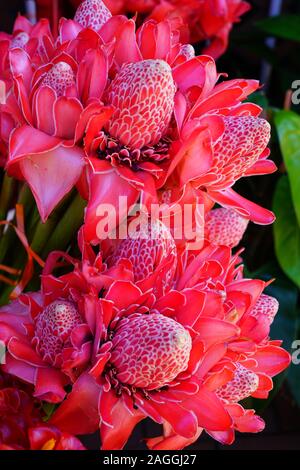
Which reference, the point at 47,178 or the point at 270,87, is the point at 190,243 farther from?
the point at 270,87

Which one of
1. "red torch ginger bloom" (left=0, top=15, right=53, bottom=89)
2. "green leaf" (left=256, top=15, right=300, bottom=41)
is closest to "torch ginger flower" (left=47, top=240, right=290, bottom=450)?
"red torch ginger bloom" (left=0, top=15, right=53, bottom=89)

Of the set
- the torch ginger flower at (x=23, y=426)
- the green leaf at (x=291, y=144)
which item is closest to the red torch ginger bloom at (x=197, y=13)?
the green leaf at (x=291, y=144)

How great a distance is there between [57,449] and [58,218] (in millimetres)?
146

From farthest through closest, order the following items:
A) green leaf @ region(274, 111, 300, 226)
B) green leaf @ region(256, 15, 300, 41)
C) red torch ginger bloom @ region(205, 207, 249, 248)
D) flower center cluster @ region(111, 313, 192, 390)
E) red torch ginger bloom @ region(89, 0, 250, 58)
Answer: green leaf @ region(256, 15, 300, 41) → green leaf @ region(274, 111, 300, 226) → red torch ginger bloom @ region(89, 0, 250, 58) → red torch ginger bloom @ region(205, 207, 249, 248) → flower center cluster @ region(111, 313, 192, 390)

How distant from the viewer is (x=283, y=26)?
85 cm

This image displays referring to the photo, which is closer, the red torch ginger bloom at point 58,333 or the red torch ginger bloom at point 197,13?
the red torch ginger bloom at point 58,333

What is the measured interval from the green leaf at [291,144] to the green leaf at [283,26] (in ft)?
0.64

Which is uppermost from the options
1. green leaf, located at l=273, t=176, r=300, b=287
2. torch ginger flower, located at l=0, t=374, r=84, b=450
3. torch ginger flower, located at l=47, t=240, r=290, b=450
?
torch ginger flower, located at l=47, t=240, r=290, b=450

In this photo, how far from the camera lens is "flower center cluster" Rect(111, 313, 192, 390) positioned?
300 millimetres

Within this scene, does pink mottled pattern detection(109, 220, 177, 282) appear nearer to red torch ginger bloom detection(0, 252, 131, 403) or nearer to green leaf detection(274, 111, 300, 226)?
red torch ginger bloom detection(0, 252, 131, 403)

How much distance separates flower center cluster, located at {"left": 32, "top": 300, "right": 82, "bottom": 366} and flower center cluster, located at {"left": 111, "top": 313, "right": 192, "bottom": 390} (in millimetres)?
25

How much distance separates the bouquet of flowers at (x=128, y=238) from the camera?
12.1 inches

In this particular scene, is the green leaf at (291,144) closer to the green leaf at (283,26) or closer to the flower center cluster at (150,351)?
the green leaf at (283,26)

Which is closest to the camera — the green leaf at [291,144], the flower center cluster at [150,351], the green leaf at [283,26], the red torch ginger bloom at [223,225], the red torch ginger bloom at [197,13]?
the flower center cluster at [150,351]
